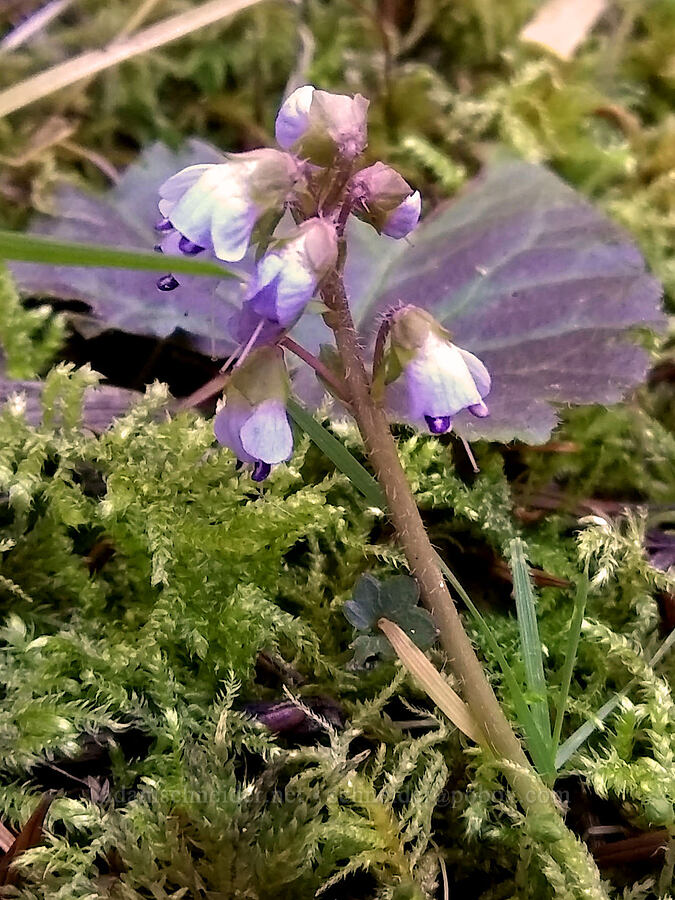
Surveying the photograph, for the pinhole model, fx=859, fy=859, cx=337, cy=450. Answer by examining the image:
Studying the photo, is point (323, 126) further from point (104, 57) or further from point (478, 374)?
point (104, 57)

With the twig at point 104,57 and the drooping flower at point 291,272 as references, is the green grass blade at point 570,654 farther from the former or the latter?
the twig at point 104,57

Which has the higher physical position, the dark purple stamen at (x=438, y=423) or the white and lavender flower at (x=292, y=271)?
the white and lavender flower at (x=292, y=271)

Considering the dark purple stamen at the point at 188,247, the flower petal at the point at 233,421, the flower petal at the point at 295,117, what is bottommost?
the flower petal at the point at 233,421

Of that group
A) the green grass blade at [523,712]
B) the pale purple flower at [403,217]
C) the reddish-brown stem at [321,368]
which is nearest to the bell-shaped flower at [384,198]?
the pale purple flower at [403,217]

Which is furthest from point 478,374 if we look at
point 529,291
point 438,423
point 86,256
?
point 529,291

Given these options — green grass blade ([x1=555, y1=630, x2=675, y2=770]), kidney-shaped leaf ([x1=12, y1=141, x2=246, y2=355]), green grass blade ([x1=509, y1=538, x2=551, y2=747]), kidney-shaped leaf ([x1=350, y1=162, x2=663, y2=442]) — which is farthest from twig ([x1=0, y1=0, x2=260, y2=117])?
green grass blade ([x1=555, y1=630, x2=675, y2=770])

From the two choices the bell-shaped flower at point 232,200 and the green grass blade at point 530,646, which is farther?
the green grass blade at point 530,646
